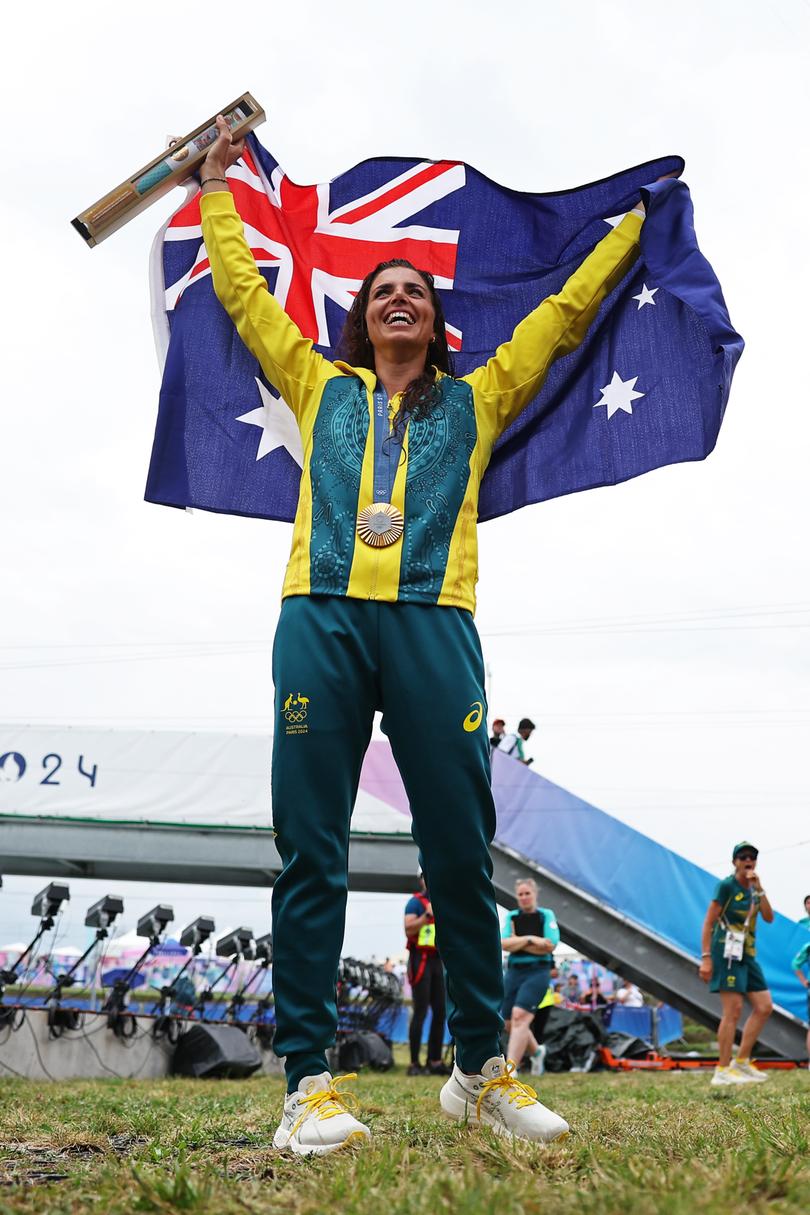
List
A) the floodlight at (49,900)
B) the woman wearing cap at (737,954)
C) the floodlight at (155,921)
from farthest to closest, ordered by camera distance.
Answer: the floodlight at (155,921) → the floodlight at (49,900) → the woman wearing cap at (737,954)

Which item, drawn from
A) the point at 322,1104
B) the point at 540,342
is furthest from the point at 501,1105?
the point at 540,342

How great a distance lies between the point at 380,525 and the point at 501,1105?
1.50m

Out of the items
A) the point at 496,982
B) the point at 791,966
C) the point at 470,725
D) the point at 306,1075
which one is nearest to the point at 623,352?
the point at 470,725

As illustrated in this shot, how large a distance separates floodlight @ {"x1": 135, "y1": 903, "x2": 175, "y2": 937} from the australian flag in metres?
8.81

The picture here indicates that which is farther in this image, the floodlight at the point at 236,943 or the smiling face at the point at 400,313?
the floodlight at the point at 236,943

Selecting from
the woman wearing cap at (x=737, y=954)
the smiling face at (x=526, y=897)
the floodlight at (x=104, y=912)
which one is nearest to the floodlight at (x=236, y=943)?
the floodlight at (x=104, y=912)

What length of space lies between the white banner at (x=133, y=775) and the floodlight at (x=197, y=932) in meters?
3.97

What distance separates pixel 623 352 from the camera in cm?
407

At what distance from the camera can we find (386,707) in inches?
120

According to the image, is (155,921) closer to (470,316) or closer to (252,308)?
(470,316)

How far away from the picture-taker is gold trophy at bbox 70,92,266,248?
3764mm

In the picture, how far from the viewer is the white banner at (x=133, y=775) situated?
17.1 metres

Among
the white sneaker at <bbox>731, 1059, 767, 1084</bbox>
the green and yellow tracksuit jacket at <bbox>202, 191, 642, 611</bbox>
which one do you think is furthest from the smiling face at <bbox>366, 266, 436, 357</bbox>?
the white sneaker at <bbox>731, 1059, 767, 1084</bbox>

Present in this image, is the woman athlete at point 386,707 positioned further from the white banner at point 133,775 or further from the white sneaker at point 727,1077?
the white banner at point 133,775
